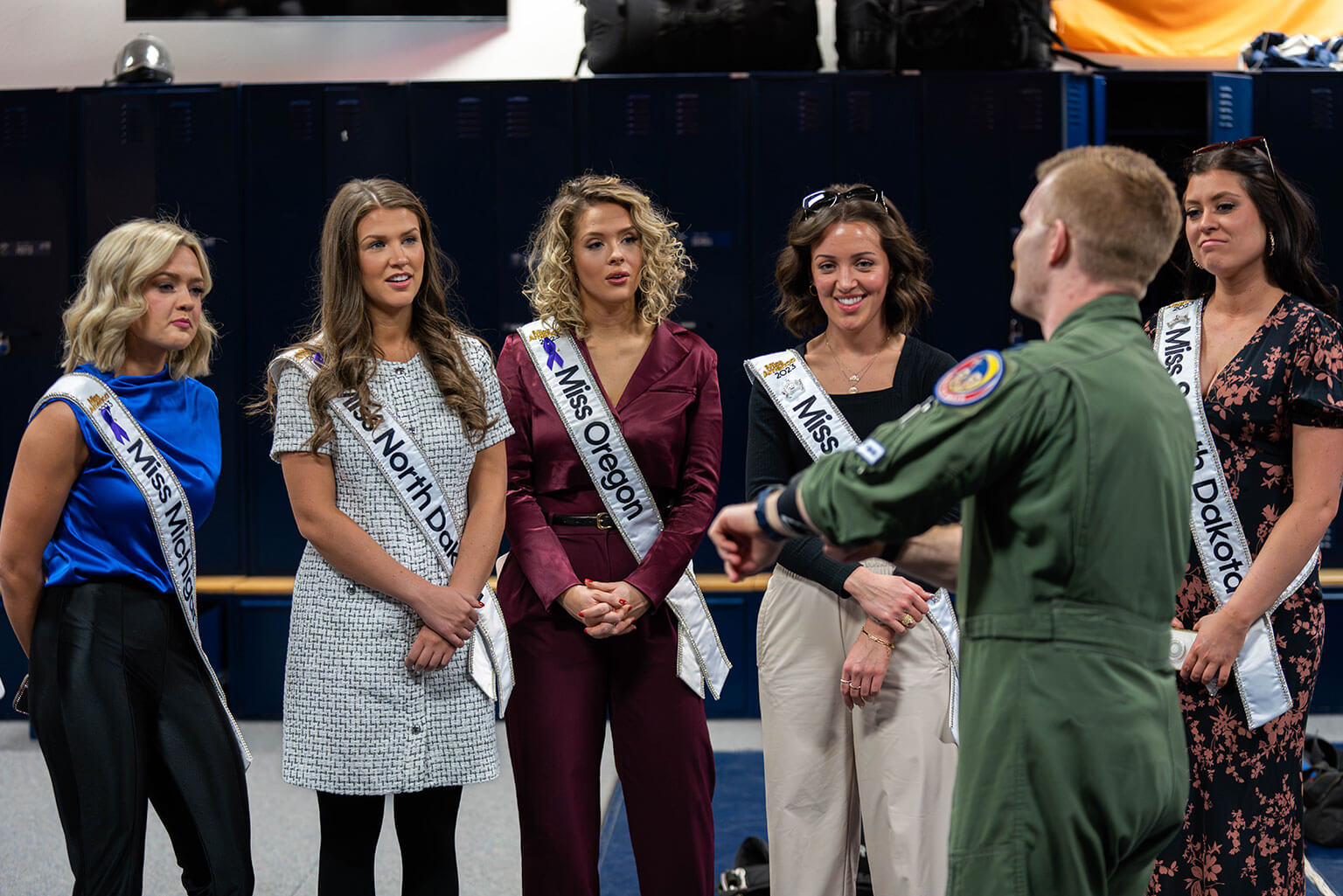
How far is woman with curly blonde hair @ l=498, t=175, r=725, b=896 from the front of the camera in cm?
209

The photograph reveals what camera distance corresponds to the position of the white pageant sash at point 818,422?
2.07m

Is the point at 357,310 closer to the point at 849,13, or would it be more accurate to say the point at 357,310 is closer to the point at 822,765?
the point at 822,765

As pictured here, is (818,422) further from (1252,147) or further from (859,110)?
(859,110)

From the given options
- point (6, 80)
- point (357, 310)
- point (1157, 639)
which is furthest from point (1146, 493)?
point (6, 80)

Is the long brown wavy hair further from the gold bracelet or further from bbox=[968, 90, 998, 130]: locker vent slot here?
bbox=[968, 90, 998, 130]: locker vent slot

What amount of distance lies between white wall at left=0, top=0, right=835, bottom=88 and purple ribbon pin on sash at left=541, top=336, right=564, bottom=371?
9.97 feet

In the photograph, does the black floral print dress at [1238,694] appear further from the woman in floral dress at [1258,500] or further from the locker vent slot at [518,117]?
the locker vent slot at [518,117]

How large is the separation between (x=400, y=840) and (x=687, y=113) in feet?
9.66

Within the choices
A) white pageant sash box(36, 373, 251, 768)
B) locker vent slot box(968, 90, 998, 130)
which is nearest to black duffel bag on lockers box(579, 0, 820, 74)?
locker vent slot box(968, 90, 998, 130)

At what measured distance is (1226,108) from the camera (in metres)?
4.31

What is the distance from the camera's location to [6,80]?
16.3 feet

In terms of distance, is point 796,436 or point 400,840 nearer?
point 400,840

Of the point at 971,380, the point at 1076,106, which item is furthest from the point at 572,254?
the point at 1076,106

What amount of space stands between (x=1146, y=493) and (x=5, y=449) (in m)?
4.13
